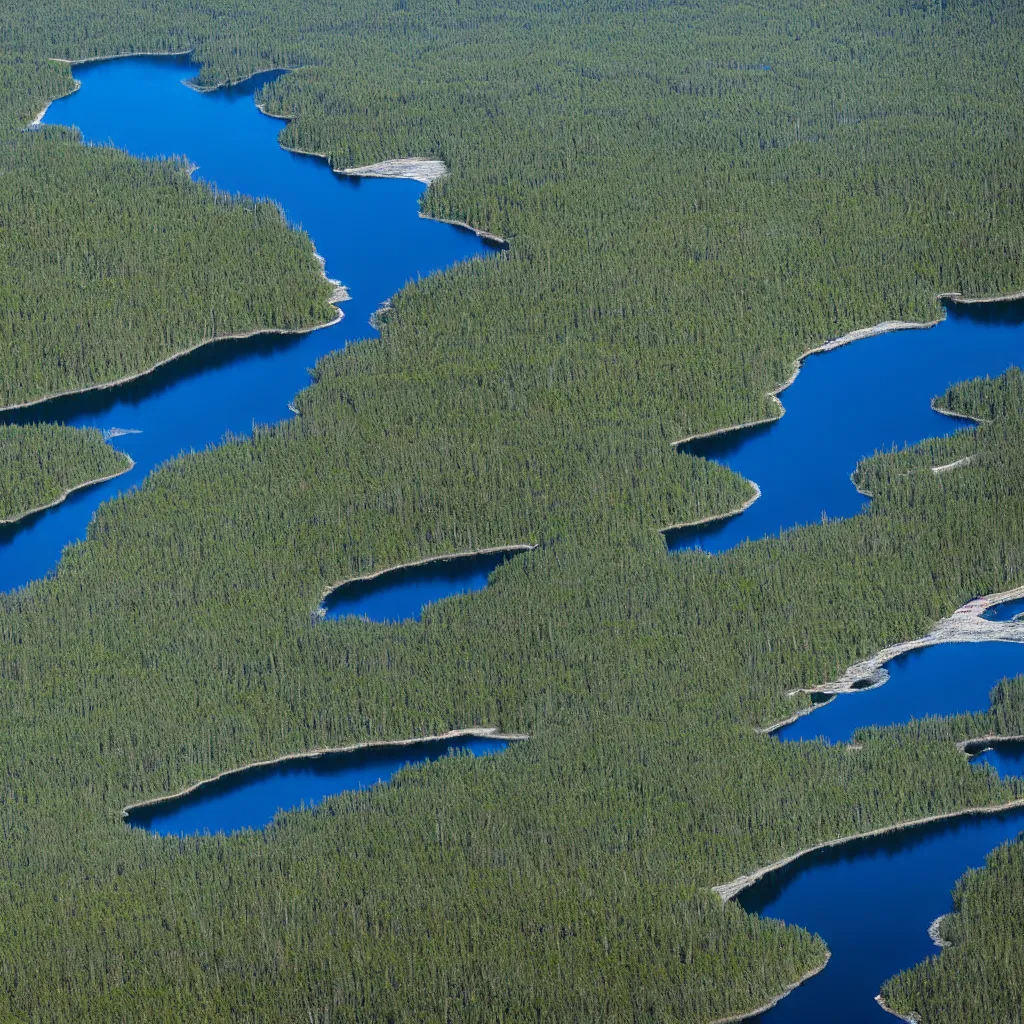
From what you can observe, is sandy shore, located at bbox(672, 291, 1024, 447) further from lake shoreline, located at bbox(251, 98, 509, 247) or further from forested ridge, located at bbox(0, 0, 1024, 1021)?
lake shoreline, located at bbox(251, 98, 509, 247)

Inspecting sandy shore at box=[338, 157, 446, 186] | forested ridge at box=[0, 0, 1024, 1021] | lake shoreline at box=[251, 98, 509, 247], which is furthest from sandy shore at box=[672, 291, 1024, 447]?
sandy shore at box=[338, 157, 446, 186]

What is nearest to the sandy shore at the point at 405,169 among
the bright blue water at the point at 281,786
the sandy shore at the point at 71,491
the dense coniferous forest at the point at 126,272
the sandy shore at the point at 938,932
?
the dense coniferous forest at the point at 126,272

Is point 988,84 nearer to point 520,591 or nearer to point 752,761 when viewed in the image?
point 520,591

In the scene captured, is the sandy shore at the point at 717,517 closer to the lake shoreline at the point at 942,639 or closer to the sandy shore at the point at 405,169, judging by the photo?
the lake shoreline at the point at 942,639

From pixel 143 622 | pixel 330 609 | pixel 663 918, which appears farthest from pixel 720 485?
pixel 663 918

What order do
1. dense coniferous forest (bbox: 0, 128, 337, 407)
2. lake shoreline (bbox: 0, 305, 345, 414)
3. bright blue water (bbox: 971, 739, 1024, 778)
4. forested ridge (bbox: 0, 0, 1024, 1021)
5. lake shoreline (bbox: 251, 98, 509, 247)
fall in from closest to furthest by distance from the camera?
forested ridge (bbox: 0, 0, 1024, 1021)
bright blue water (bbox: 971, 739, 1024, 778)
lake shoreline (bbox: 0, 305, 345, 414)
dense coniferous forest (bbox: 0, 128, 337, 407)
lake shoreline (bbox: 251, 98, 509, 247)

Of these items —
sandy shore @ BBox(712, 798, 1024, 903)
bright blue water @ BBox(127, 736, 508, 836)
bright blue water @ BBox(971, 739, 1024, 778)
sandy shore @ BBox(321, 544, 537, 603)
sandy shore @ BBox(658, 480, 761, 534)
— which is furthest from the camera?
sandy shore @ BBox(658, 480, 761, 534)
